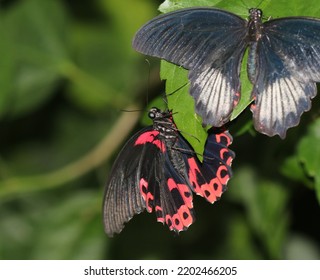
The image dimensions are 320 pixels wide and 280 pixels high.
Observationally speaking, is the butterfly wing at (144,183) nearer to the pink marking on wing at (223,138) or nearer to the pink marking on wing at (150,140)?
the pink marking on wing at (150,140)

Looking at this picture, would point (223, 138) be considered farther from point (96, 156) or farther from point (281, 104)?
point (96, 156)

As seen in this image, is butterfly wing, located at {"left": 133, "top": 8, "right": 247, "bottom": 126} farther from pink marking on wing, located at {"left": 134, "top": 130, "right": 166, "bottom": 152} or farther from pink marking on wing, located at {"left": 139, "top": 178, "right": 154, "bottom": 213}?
pink marking on wing, located at {"left": 139, "top": 178, "right": 154, "bottom": 213}

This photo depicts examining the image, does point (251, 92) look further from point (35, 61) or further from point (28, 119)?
point (28, 119)

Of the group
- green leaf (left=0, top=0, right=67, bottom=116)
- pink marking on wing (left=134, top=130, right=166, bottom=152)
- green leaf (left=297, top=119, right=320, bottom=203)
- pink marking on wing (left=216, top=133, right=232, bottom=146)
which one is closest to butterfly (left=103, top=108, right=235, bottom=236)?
pink marking on wing (left=134, top=130, right=166, bottom=152)

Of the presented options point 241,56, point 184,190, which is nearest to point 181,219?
point 184,190

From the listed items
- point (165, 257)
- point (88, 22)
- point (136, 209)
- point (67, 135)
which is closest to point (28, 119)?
point (67, 135)
